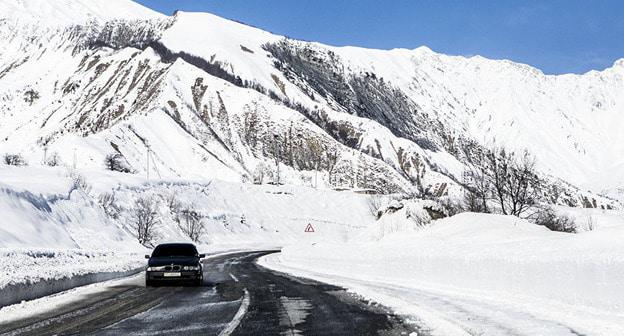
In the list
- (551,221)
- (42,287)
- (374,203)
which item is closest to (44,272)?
(42,287)

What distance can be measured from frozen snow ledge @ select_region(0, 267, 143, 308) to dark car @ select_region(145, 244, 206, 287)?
2.30m

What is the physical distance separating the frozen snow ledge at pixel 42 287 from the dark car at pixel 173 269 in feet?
7.54

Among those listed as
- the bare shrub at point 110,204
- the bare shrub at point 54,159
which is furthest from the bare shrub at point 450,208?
the bare shrub at point 54,159

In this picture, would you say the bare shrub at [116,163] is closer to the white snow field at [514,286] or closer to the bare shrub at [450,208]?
the bare shrub at [450,208]

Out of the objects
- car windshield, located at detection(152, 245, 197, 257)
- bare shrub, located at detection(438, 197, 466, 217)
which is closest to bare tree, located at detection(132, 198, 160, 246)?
bare shrub, located at detection(438, 197, 466, 217)

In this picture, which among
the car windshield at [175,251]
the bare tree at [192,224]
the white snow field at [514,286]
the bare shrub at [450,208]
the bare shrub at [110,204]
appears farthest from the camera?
the bare tree at [192,224]

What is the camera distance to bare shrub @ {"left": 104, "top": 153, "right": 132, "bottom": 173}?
144375 millimetres

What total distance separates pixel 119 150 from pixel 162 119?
3068 cm

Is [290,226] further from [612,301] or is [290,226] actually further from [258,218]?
[612,301]

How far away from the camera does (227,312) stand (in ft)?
48.0

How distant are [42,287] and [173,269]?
197 inches

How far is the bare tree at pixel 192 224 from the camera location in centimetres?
9887

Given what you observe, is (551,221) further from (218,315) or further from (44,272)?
(218,315)

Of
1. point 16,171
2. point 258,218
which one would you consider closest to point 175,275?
point 16,171
